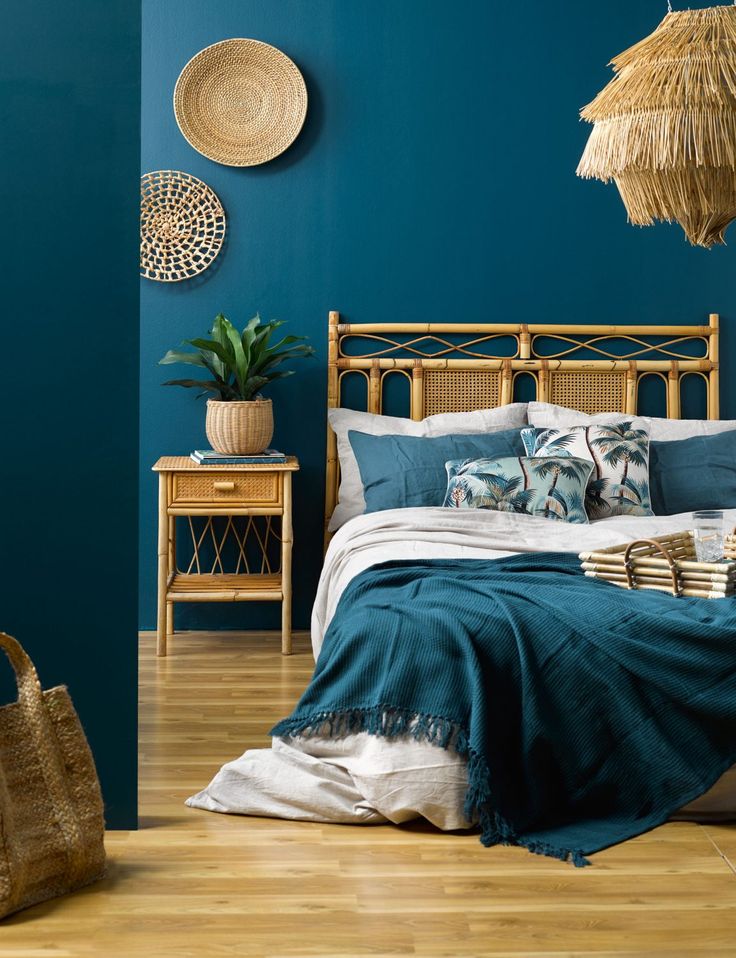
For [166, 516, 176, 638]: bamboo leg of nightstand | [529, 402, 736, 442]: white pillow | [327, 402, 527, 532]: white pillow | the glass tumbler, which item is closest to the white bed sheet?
the glass tumbler

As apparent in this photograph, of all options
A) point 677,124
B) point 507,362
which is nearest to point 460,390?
point 507,362

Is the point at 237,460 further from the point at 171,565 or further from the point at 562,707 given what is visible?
the point at 562,707

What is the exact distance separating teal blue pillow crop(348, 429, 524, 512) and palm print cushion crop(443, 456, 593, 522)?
0.17 m

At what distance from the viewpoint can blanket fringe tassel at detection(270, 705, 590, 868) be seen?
8.50 ft

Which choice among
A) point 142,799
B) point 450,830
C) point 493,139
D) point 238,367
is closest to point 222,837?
point 142,799

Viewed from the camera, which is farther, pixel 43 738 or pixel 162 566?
pixel 162 566

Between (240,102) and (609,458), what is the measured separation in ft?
6.76

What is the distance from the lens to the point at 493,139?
485cm

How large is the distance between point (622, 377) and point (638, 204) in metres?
2.53

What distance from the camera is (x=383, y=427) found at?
467cm

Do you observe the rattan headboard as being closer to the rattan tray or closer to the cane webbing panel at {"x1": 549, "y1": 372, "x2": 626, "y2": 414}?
the cane webbing panel at {"x1": 549, "y1": 372, "x2": 626, "y2": 414}

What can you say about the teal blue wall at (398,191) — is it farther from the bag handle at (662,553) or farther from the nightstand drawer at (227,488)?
the bag handle at (662,553)

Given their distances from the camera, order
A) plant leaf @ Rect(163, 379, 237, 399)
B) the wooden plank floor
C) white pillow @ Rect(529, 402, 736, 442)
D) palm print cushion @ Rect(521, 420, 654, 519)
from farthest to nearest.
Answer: white pillow @ Rect(529, 402, 736, 442) < plant leaf @ Rect(163, 379, 237, 399) < palm print cushion @ Rect(521, 420, 654, 519) < the wooden plank floor

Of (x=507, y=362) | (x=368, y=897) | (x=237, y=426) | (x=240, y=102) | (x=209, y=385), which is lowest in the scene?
(x=368, y=897)
